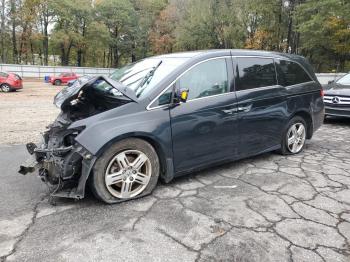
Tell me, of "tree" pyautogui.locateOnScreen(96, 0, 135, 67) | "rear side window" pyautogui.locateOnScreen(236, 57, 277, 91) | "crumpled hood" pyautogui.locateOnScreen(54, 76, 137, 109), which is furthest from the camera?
"tree" pyautogui.locateOnScreen(96, 0, 135, 67)

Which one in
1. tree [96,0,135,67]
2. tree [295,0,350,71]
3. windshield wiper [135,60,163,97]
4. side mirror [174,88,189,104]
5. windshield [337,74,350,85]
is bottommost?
side mirror [174,88,189,104]

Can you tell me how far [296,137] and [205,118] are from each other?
221 centimetres

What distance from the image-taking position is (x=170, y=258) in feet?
8.02

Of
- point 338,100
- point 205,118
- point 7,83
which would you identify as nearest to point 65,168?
point 205,118

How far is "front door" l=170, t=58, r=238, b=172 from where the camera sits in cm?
367

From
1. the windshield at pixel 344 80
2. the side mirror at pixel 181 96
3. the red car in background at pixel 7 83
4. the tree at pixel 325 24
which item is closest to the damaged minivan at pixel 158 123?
the side mirror at pixel 181 96

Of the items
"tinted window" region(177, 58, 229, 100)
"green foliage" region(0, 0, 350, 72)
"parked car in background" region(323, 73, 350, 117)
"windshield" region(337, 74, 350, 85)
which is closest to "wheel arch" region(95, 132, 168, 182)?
"tinted window" region(177, 58, 229, 100)

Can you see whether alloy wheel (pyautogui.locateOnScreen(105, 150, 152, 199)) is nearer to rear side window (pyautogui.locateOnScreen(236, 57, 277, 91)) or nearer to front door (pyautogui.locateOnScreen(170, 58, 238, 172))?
front door (pyautogui.locateOnScreen(170, 58, 238, 172))

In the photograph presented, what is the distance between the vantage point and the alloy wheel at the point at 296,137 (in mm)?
5117

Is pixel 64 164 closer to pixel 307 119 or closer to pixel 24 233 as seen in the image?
pixel 24 233

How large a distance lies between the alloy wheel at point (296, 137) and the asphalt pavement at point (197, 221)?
81 centimetres

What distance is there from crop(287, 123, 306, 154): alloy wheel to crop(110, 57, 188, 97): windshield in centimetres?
235

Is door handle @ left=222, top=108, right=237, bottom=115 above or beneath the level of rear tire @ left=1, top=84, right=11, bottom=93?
beneath

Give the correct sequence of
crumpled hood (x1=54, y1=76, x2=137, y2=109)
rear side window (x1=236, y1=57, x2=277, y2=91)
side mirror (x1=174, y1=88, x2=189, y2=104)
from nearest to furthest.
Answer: crumpled hood (x1=54, y1=76, x2=137, y2=109) → side mirror (x1=174, y1=88, x2=189, y2=104) → rear side window (x1=236, y1=57, x2=277, y2=91)
